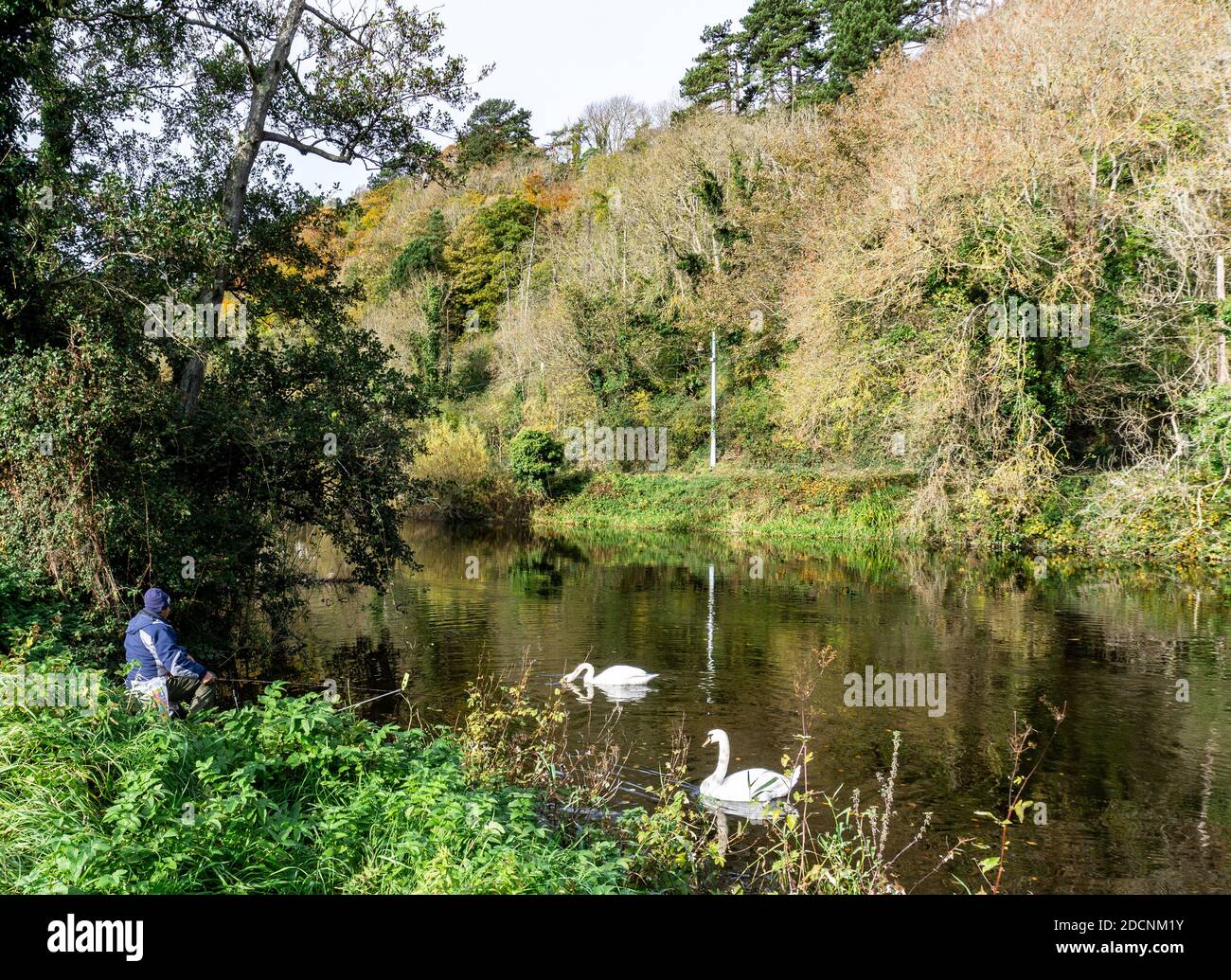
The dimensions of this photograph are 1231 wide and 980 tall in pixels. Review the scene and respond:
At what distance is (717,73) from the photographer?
54.7 metres

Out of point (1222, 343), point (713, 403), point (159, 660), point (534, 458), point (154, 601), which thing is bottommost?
point (159, 660)

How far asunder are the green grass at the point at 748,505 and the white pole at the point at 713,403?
130cm

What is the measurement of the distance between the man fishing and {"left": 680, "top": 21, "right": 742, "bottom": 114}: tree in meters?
52.0

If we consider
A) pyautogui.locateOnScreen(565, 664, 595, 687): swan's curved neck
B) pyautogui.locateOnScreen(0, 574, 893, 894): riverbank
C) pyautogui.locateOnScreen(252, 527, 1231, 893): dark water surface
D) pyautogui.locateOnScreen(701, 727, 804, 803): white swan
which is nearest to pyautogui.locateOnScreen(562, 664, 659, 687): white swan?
pyautogui.locateOnScreen(565, 664, 595, 687): swan's curved neck

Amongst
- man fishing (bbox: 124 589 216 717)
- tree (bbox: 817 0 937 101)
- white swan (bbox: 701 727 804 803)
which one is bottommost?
white swan (bbox: 701 727 804 803)

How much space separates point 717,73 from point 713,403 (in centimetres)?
2561

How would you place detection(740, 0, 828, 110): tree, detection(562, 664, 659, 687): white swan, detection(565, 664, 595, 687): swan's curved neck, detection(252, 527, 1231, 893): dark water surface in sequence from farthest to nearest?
detection(740, 0, 828, 110): tree
detection(562, 664, 659, 687): white swan
detection(565, 664, 595, 687): swan's curved neck
detection(252, 527, 1231, 893): dark water surface

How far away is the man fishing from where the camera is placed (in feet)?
27.9

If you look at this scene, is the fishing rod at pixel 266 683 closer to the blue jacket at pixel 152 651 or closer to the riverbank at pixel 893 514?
the blue jacket at pixel 152 651

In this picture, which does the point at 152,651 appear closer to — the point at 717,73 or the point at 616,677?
the point at 616,677

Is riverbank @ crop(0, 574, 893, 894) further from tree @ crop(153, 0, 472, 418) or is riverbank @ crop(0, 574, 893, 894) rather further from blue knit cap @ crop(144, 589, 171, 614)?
tree @ crop(153, 0, 472, 418)

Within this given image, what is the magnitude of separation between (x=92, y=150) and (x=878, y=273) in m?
20.2

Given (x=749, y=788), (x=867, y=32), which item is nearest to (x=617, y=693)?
(x=749, y=788)
